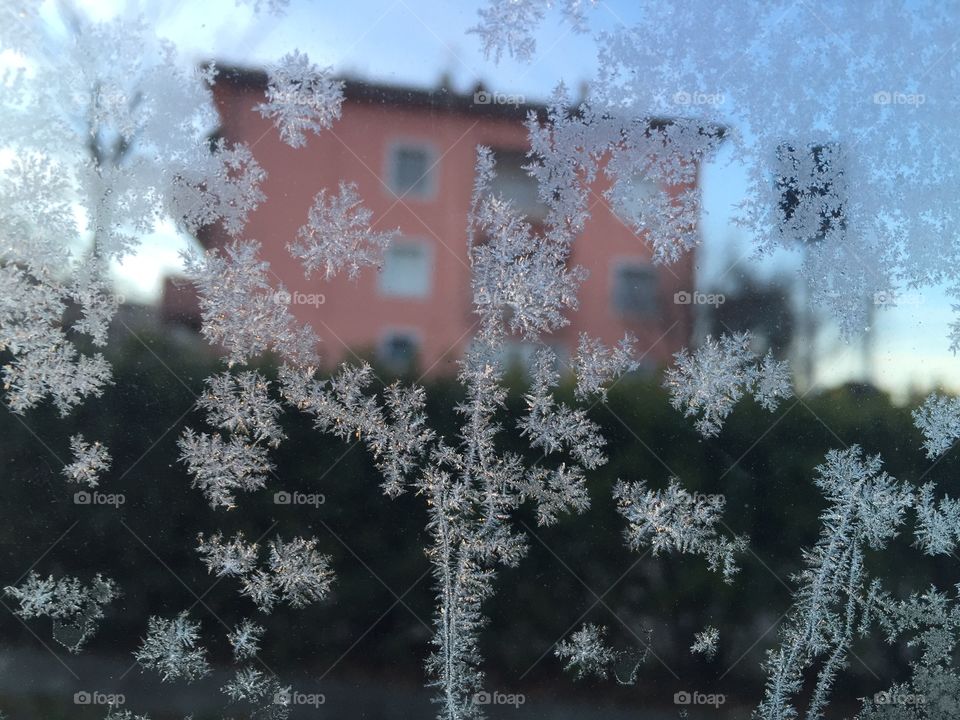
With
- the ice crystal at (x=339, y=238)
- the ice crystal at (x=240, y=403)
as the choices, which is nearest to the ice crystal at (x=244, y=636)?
the ice crystal at (x=240, y=403)

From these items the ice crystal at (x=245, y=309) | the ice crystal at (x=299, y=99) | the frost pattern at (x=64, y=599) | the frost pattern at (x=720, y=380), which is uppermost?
the ice crystal at (x=299, y=99)

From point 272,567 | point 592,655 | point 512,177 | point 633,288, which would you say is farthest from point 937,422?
point 272,567

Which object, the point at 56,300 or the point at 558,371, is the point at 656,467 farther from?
the point at 56,300

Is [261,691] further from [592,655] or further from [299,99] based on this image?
[299,99]

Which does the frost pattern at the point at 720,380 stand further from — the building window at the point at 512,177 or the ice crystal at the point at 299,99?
the ice crystal at the point at 299,99

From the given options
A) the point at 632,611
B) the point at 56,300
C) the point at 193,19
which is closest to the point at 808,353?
the point at 632,611
